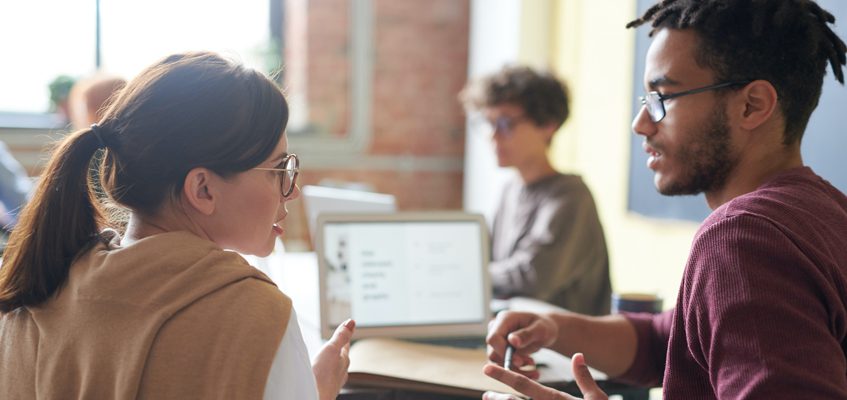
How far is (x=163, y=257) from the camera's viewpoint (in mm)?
991

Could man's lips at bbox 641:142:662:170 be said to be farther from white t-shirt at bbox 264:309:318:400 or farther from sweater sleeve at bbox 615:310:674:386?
white t-shirt at bbox 264:309:318:400

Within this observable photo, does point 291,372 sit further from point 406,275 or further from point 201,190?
point 406,275

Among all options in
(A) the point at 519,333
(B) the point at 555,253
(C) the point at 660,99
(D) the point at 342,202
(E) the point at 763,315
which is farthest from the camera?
(D) the point at 342,202

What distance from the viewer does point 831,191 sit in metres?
1.14

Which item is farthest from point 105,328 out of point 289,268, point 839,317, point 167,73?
point 289,268

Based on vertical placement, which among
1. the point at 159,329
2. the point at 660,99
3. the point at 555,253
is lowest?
the point at 555,253

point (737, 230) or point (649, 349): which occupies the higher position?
point (737, 230)

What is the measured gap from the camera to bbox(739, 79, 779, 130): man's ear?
1185mm

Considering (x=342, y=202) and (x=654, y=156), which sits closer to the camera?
(x=654, y=156)

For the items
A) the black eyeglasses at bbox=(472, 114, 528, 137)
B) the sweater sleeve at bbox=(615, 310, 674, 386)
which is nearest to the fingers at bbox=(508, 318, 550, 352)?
the sweater sleeve at bbox=(615, 310, 674, 386)

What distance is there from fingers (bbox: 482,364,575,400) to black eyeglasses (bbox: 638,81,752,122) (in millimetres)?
468

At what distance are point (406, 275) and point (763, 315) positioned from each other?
3.23 feet

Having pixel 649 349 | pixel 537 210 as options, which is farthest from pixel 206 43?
pixel 649 349

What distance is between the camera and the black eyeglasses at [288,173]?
3.75ft
